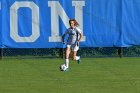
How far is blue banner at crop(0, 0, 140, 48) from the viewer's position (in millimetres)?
24172

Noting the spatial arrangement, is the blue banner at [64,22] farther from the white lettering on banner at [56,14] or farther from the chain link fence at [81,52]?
the chain link fence at [81,52]

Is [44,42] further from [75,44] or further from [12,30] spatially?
[75,44]

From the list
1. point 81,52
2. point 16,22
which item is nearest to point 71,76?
point 16,22

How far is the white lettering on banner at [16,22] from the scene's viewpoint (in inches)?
950

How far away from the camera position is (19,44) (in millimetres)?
24391

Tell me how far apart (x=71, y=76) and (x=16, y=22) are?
26.6ft

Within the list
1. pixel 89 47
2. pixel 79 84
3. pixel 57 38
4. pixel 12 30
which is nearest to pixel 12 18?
pixel 12 30

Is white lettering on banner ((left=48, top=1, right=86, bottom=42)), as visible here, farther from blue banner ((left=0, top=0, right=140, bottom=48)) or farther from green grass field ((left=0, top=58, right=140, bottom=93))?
green grass field ((left=0, top=58, right=140, bottom=93))

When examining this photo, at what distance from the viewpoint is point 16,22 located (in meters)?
24.2

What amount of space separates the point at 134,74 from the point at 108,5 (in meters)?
8.01

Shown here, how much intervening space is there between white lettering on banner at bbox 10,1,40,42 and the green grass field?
3.42 ft

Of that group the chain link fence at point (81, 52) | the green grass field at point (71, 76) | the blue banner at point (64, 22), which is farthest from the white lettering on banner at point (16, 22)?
the chain link fence at point (81, 52)

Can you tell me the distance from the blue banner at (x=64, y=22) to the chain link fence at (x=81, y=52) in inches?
38.1

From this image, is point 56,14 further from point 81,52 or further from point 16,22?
point 81,52
